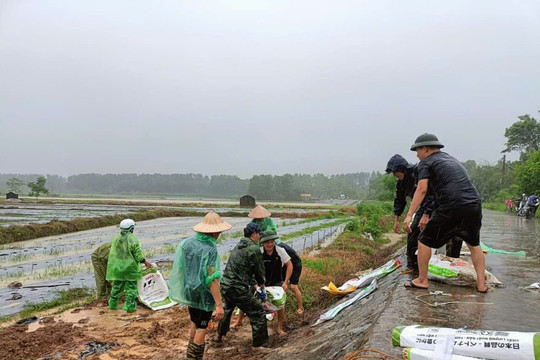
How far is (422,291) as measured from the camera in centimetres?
468

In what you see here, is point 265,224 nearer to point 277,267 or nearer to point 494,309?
point 277,267

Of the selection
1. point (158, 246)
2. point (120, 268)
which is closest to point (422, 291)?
point (120, 268)

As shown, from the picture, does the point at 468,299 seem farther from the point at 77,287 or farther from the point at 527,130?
the point at 527,130

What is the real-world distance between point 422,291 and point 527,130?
1808 inches

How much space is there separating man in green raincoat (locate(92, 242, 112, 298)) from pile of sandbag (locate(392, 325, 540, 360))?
686 centimetres

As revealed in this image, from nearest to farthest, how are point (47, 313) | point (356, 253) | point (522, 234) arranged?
1. point (47, 313)
2. point (522, 234)
3. point (356, 253)

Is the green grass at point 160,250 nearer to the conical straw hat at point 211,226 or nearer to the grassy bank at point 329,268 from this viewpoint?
the grassy bank at point 329,268

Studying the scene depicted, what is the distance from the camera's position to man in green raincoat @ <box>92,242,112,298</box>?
26.8ft

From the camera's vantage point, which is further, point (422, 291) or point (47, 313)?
point (47, 313)

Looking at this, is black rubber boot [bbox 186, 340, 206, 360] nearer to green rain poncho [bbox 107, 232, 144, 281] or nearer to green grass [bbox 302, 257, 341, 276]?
green rain poncho [bbox 107, 232, 144, 281]

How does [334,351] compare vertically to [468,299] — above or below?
below

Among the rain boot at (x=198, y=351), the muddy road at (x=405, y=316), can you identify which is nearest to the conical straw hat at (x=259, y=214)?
the muddy road at (x=405, y=316)

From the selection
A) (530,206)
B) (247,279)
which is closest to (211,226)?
(247,279)

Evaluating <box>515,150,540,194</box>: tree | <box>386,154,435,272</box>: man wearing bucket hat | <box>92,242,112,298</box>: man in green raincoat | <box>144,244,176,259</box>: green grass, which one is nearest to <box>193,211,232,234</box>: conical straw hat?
<box>386,154,435,272</box>: man wearing bucket hat
